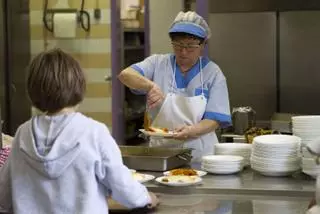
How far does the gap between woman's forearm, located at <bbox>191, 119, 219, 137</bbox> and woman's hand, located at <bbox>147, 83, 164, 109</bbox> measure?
0.21m

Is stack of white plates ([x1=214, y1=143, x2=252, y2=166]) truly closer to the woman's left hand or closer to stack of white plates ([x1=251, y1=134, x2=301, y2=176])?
stack of white plates ([x1=251, y1=134, x2=301, y2=176])

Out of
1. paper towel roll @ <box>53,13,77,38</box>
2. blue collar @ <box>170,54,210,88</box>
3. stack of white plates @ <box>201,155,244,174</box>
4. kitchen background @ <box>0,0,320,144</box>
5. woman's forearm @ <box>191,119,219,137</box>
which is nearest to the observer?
stack of white plates @ <box>201,155,244,174</box>

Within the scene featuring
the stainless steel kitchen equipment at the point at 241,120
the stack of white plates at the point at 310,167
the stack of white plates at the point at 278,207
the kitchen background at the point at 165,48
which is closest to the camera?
the stack of white plates at the point at 278,207

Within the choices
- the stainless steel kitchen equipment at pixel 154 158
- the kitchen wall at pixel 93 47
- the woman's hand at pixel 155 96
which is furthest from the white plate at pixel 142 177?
the kitchen wall at pixel 93 47

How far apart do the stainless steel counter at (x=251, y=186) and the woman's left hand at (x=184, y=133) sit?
0.49 meters

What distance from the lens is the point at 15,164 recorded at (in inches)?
70.3

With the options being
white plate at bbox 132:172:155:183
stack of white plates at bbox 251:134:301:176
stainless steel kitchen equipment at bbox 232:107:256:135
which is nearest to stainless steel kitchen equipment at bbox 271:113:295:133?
stainless steel kitchen equipment at bbox 232:107:256:135

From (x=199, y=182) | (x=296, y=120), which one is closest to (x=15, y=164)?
(x=199, y=182)

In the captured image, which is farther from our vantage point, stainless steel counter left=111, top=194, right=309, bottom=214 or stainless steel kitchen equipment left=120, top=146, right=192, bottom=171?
stainless steel kitchen equipment left=120, top=146, right=192, bottom=171

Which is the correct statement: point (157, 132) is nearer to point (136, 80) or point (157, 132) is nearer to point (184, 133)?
point (184, 133)

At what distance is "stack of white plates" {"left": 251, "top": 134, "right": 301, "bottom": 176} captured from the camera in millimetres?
2338

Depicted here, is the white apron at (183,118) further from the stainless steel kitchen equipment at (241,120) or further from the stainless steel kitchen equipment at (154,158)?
the stainless steel kitchen equipment at (241,120)

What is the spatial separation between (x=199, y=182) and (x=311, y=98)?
267 cm

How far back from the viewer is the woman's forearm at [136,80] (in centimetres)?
300
